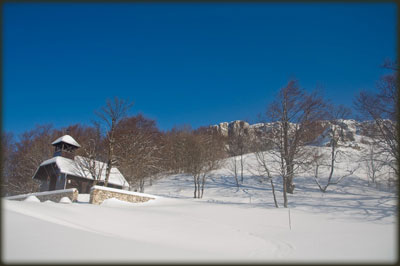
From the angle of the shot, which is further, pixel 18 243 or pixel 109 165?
pixel 109 165

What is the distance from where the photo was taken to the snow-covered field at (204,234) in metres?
5.19

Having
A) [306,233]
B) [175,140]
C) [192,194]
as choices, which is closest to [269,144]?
[306,233]

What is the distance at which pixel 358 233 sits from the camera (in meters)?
9.55

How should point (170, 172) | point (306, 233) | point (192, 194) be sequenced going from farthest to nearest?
1. point (170, 172)
2. point (192, 194)
3. point (306, 233)

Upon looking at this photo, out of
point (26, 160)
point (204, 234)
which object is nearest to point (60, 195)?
point (204, 234)

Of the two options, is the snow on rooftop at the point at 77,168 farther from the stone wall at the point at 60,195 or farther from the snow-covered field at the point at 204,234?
the snow-covered field at the point at 204,234

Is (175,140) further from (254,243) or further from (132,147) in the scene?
(254,243)

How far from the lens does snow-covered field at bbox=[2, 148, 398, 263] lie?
519 cm

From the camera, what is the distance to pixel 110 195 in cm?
1789

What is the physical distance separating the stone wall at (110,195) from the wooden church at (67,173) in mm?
7214

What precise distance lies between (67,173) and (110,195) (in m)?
9.68

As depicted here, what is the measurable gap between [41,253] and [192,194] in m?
24.2

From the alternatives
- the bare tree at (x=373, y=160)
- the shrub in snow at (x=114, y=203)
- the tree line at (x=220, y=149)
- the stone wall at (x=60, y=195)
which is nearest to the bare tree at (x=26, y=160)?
the tree line at (x=220, y=149)

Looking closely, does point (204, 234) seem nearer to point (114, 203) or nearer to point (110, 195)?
point (114, 203)
